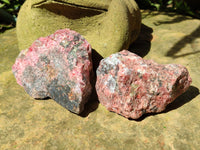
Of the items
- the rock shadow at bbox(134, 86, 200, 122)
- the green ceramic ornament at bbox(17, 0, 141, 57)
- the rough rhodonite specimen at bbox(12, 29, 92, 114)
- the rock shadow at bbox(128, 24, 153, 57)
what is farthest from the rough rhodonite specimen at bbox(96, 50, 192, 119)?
the rock shadow at bbox(128, 24, 153, 57)

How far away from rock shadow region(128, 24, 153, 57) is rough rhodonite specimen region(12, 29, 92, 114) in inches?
43.4

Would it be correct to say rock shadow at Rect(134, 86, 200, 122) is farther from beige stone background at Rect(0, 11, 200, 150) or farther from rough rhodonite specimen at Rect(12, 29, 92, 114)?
rough rhodonite specimen at Rect(12, 29, 92, 114)

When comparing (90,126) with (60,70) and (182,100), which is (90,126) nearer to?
Result: (60,70)

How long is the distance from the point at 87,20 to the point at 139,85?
1.05m

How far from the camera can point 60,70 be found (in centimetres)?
199

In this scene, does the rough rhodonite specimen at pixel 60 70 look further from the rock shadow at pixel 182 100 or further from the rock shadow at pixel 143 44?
the rock shadow at pixel 143 44

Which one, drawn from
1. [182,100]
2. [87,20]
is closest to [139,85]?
[182,100]

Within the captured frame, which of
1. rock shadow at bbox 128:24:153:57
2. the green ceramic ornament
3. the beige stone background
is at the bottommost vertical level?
the beige stone background

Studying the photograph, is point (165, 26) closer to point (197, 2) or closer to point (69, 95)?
point (197, 2)

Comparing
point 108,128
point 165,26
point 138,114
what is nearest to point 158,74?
point 138,114

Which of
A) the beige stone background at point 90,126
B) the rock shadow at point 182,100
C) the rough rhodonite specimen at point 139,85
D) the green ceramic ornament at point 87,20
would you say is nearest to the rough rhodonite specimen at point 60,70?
the beige stone background at point 90,126

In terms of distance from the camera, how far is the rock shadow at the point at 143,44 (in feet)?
9.68

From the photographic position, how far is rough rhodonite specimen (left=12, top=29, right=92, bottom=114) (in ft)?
6.21

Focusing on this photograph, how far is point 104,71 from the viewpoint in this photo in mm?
1930
